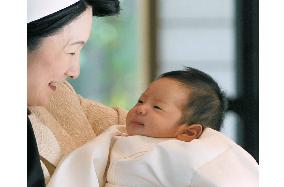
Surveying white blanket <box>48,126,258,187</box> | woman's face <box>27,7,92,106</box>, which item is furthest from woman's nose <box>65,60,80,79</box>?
white blanket <box>48,126,258,187</box>

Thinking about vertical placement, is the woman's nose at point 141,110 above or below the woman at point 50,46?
below

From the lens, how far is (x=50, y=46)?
3.19 ft

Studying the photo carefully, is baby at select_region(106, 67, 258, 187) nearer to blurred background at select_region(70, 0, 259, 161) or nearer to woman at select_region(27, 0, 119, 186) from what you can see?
blurred background at select_region(70, 0, 259, 161)

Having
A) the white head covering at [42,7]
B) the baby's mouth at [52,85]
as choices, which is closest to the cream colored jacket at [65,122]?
the baby's mouth at [52,85]

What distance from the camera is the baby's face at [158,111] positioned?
1.06 metres

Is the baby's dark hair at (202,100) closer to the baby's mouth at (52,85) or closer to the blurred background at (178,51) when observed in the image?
the blurred background at (178,51)

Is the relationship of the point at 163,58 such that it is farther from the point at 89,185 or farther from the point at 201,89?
the point at 89,185

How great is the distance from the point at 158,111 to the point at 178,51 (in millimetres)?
100

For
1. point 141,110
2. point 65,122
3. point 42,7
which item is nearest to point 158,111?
point 141,110

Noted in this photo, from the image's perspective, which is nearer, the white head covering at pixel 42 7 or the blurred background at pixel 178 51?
the white head covering at pixel 42 7

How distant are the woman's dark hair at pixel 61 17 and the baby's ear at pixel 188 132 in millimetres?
214

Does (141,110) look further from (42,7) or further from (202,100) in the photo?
(42,7)
